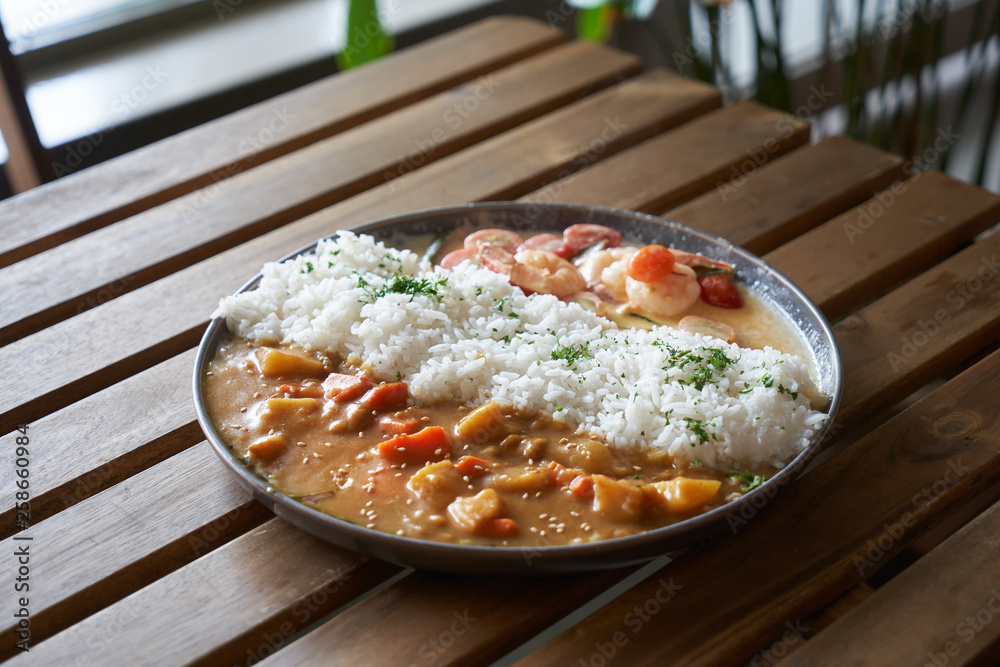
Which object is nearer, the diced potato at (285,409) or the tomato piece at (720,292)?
the diced potato at (285,409)

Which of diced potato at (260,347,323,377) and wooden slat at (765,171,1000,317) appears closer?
diced potato at (260,347,323,377)

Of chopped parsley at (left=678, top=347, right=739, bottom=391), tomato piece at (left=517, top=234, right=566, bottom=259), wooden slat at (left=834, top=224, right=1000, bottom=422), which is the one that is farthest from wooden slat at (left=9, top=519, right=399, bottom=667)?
wooden slat at (left=834, top=224, right=1000, bottom=422)

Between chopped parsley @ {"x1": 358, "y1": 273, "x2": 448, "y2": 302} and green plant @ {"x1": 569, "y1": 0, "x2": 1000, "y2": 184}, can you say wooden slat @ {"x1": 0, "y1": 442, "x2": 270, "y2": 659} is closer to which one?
chopped parsley @ {"x1": 358, "y1": 273, "x2": 448, "y2": 302}

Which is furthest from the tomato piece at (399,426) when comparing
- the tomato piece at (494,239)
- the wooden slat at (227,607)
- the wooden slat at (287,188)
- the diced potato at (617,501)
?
the wooden slat at (287,188)

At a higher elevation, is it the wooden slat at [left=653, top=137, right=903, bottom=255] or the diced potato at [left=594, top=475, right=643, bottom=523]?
the diced potato at [left=594, top=475, right=643, bottom=523]

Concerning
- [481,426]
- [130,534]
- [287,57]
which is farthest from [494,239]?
[287,57]

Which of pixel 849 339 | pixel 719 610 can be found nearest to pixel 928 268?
pixel 849 339

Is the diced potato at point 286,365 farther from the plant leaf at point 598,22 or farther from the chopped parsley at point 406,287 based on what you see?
the plant leaf at point 598,22

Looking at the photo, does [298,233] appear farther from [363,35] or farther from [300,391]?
[363,35]
